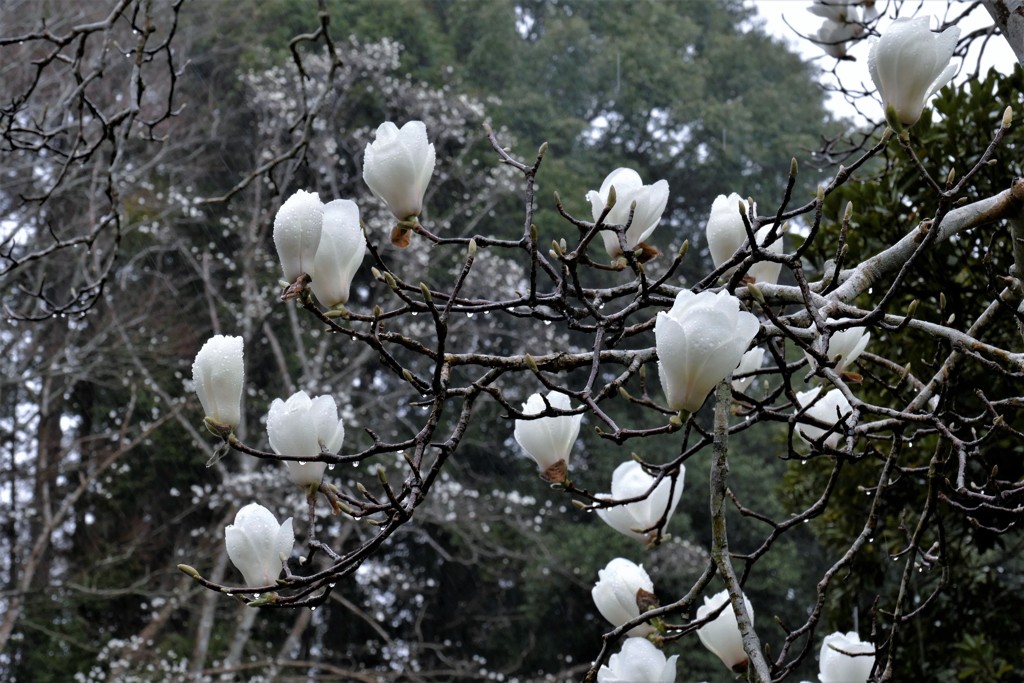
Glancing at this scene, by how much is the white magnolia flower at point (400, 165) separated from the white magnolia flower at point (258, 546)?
0.29 m

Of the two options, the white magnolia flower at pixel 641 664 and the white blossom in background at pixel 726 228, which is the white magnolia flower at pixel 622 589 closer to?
the white magnolia flower at pixel 641 664

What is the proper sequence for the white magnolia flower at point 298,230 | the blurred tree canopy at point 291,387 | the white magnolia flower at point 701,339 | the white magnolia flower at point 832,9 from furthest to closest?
1. the blurred tree canopy at point 291,387
2. the white magnolia flower at point 832,9
3. the white magnolia flower at point 298,230
4. the white magnolia flower at point 701,339

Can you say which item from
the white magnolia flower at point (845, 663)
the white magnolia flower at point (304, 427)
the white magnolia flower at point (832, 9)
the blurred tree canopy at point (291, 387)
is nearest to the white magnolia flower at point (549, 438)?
the white magnolia flower at point (304, 427)

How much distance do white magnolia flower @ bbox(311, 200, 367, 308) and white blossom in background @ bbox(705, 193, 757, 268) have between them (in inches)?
12.6

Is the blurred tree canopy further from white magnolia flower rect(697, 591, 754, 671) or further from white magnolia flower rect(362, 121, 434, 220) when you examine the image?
white magnolia flower rect(362, 121, 434, 220)

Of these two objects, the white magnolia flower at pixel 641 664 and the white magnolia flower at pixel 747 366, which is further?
the white magnolia flower at pixel 747 366

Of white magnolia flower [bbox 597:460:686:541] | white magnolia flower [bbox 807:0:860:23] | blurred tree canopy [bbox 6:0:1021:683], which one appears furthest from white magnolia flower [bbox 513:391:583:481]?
blurred tree canopy [bbox 6:0:1021:683]

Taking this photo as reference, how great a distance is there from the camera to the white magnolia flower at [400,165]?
883 mm

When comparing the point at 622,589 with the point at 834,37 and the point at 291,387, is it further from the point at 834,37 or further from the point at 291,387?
the point at 291,387

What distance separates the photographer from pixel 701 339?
2.20ft

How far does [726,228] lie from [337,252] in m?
0.35

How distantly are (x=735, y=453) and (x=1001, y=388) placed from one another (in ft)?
21.1

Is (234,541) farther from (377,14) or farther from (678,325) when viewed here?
(377,14)

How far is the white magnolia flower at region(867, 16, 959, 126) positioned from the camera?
81 centimetres
